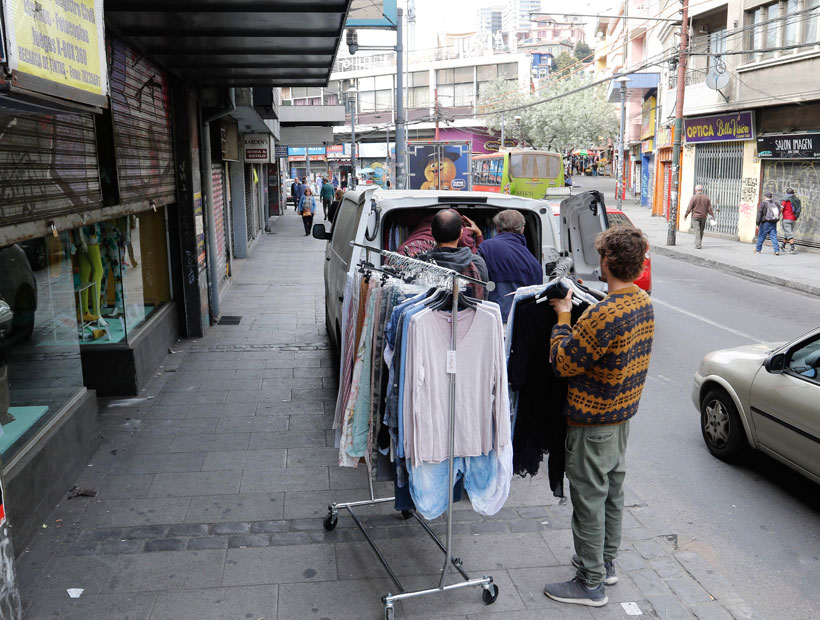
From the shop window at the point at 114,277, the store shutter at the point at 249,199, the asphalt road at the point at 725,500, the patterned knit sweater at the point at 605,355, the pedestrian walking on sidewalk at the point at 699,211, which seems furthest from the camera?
the store shutter at the point at 249,199

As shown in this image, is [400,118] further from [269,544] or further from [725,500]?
[269,544]

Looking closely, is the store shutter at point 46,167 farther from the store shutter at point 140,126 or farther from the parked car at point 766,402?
the parked car at point 766,402

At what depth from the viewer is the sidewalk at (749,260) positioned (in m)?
16.1

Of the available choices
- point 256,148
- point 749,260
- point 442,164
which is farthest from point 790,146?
point 256,148

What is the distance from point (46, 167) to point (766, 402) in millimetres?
5407

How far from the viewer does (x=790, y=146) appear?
20.9 m

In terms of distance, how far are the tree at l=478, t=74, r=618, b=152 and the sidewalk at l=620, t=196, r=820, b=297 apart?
2912cm

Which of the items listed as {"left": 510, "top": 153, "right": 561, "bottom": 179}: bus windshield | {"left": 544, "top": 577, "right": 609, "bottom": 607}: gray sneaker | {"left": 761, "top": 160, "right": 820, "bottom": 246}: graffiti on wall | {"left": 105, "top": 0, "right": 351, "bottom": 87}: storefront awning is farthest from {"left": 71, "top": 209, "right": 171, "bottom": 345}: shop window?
{"left": 510, "top": 153, "right": 561, "bottom": 179}: bus windshield

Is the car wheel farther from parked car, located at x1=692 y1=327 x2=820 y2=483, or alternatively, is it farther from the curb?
the curb

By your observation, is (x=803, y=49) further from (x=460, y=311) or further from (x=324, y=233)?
(x=460, y=311)

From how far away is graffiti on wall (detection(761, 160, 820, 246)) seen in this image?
20406mm

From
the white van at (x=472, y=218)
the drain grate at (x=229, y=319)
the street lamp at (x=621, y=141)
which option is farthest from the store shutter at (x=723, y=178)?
the white van at (x=472, y=218)

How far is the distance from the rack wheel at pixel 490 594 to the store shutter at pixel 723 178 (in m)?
23.1

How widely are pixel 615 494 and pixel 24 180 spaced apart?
4.03 metres
